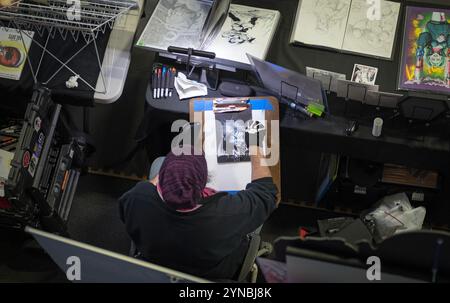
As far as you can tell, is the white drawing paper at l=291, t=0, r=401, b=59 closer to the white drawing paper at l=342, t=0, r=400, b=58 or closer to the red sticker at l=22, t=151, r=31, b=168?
the white drawing paper at l=342, t=0, r=400, b=58

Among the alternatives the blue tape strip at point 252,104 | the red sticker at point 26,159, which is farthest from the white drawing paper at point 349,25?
the red sticker at point 26,159

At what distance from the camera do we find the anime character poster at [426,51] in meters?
2.22

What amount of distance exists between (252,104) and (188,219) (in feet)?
2.36

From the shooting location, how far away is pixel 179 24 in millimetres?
2393

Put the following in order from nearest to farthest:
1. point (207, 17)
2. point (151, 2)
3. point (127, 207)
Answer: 1. point (127, 207)
2. point (207, 17)
3. point (151, 2)

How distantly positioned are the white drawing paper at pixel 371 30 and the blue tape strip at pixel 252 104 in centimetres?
47

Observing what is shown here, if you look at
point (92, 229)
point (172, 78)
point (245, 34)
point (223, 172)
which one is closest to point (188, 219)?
point (223, 172)

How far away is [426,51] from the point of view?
2285 mm

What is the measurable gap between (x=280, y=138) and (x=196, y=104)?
41cm

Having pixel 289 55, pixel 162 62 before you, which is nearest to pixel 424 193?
pixel 289 55

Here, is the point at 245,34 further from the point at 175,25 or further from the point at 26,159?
the point at 26,159

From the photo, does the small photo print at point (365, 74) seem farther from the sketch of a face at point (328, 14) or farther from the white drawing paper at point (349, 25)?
the sketch of a face at point (328, 14)
